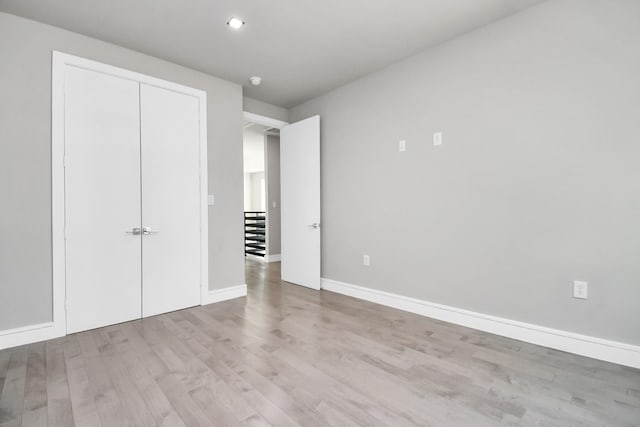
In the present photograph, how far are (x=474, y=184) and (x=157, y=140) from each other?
10.5 ft

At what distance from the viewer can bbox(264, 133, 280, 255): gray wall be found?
20.8 ft

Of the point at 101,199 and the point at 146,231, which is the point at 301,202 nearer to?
the point at 146,231

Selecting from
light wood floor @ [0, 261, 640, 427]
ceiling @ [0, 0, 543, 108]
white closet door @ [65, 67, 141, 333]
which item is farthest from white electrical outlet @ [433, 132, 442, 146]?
white closet door @ [65, 67, 141, 333]

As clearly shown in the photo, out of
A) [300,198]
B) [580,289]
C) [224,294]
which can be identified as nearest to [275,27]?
[300,198]

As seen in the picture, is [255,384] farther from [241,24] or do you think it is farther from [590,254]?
[241,24]

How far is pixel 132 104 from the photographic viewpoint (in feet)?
9.71

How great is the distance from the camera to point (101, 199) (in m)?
2.78

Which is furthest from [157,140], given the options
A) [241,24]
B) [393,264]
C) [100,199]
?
[393,264]

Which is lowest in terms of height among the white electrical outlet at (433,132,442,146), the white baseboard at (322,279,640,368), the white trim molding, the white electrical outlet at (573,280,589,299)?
the white baseboard at (322,279,640,368)

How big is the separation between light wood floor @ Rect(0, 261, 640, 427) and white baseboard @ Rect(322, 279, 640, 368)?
8cm

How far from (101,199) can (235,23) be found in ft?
6.59

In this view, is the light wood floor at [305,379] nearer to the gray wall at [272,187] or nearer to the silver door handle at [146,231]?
the silver door handle at [146,231]

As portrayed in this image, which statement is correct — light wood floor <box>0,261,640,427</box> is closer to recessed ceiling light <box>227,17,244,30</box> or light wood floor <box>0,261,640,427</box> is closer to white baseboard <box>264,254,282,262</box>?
recessed ceiling light <box>227,17,244,30</box>

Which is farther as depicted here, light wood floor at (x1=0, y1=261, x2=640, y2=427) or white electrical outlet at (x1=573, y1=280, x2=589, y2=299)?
white electrical outlet at (x1=573, y1=280, x2=589, y2=299)
